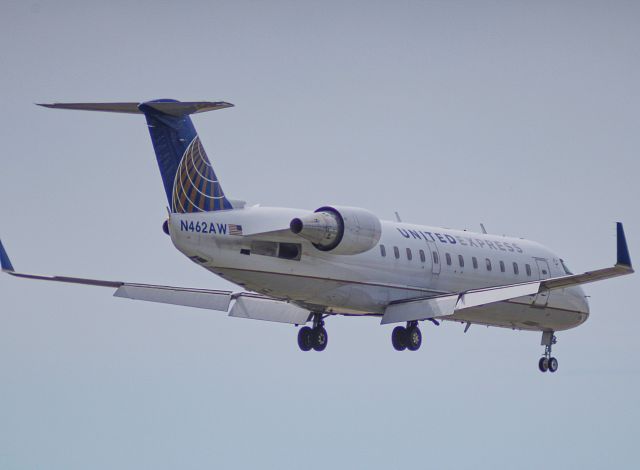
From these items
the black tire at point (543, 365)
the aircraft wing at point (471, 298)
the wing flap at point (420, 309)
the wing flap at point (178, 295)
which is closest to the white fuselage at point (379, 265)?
the wing flap at point (420, 309)

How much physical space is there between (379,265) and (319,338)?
2672 millimetres

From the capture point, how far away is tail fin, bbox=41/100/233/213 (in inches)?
1272

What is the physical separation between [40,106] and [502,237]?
16.8m

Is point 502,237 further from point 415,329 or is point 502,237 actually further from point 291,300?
point 291,300

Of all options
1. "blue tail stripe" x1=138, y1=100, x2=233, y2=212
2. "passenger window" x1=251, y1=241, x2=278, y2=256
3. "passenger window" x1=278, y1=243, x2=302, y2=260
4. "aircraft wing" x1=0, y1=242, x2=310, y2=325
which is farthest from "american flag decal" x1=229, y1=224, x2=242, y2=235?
"aircraft wing" x1=0, y1=242, x2=310, y2=325

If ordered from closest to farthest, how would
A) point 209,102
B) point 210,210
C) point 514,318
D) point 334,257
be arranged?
point 209,102, point 210,210, point 334,257, point 514,318

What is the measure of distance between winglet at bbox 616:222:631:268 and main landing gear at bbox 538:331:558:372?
11628 mm

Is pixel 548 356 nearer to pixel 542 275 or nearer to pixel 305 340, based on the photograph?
pixel 542 275

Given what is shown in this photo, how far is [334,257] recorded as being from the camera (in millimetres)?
34969

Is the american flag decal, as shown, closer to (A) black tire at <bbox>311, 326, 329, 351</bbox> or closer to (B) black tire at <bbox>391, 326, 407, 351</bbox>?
(A) black tire at <bbox>311, 326, 329, 351</bbox>

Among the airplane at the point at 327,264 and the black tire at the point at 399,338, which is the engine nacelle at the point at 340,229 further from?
the black tire at the point at 399,338

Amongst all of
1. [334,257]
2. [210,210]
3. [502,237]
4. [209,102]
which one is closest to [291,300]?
[334,257]

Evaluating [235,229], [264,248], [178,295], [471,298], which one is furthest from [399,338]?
[235,229]

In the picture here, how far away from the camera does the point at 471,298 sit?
35.6 metres
